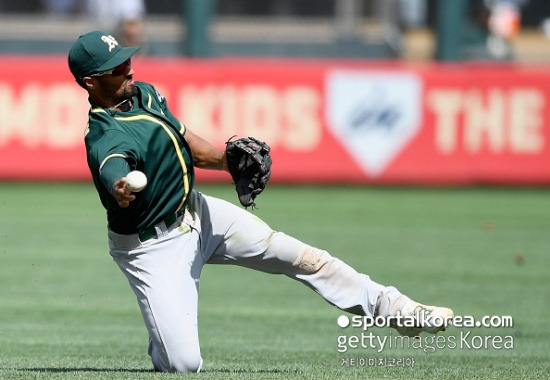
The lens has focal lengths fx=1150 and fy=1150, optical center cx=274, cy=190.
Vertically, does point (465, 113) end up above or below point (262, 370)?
below

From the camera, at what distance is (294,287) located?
9.89m

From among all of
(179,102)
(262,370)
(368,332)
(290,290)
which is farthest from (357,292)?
(179,102)

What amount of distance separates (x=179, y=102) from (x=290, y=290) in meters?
7.45

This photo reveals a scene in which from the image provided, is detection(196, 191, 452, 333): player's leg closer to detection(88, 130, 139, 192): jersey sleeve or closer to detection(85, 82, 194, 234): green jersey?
detection(85, 82, 194, 234): green jersey

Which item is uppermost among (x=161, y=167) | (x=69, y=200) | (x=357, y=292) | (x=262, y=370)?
(x=161, y=167)

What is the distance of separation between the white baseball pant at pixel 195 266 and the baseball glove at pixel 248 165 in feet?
0.55

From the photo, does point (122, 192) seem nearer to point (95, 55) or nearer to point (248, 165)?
point (95, 55)

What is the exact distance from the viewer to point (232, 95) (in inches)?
663

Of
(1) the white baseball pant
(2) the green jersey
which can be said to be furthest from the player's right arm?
(1) the white baseball pant

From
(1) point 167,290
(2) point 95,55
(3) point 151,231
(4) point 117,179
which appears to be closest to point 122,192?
(4) point 117,179

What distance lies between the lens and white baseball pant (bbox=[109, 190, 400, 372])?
6.14 meters

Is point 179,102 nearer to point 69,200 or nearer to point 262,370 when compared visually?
point 69,200

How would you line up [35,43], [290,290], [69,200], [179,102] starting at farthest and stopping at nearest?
[35,43] < [179,102] < [69,200] < [290,290]

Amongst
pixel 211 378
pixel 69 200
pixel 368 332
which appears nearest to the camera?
pixel 211 378
